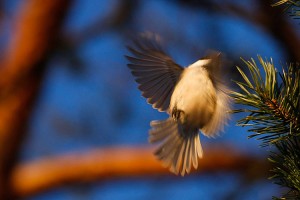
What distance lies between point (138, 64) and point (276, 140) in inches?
12.7

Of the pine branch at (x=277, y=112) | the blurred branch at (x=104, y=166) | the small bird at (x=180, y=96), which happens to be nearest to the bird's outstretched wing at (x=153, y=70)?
the small bird at (x=180, y=96)

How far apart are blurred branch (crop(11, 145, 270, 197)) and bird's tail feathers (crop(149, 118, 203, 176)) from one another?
1.65 metres

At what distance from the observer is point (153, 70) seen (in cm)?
91

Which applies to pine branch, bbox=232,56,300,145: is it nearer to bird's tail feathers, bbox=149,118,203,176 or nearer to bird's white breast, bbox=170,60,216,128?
bird's white breast, bbox=170,60,216,128

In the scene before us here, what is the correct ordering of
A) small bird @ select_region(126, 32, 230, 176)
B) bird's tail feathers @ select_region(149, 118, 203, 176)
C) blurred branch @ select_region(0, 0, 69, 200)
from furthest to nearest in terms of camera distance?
blurred branch @ select_region(0, 0, 69, 200) → bird's tail feathers @ select_region(149, 118, 203, 176) → small bird @ select_region(126, 32, 230, 176)

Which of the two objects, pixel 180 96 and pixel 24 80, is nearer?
pixel 180 96

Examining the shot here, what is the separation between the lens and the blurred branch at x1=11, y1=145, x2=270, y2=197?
267cm

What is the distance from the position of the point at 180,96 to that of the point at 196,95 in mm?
35

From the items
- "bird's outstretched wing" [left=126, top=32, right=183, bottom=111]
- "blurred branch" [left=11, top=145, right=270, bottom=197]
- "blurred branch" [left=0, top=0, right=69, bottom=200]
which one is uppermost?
"blurred branch" [left=0, top=0, right=69, bottom=200]

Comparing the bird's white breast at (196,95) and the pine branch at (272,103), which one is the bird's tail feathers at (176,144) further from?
the pine branch at (272,103)

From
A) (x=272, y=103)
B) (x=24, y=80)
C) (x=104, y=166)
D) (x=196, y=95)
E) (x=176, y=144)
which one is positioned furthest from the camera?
(x=104, y=166)

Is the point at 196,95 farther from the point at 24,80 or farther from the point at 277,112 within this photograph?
the point at 24,80

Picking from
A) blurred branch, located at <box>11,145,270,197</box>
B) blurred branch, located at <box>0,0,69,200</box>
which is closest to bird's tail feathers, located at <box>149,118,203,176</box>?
blurred branch, located at <box>0,0,69,200</box>

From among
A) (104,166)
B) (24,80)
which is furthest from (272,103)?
(104,166)
